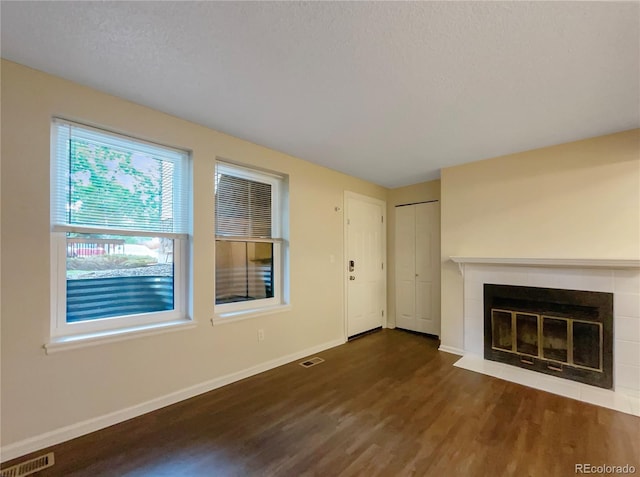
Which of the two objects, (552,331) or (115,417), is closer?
(115,417)

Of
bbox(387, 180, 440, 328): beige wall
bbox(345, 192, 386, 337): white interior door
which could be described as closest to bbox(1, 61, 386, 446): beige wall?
bbox(345, 192, 386, 337): white interior door

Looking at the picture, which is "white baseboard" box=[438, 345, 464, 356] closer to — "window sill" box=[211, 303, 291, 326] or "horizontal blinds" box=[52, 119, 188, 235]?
"window sill" box=[211, 303, 291, 326]

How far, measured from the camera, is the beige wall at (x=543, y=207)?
2648 millimetres

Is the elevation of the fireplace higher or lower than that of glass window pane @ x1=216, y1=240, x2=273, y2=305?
lower

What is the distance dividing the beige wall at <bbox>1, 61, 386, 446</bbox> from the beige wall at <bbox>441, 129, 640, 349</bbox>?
2194 millimetres

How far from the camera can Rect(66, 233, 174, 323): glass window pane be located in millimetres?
2059

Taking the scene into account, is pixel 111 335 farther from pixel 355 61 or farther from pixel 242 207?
pixel 355 61

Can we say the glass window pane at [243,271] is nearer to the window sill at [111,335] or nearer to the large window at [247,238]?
the large window at [247,238]

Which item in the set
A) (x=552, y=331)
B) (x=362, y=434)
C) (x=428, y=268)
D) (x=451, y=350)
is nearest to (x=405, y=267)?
(x=428, y=268)

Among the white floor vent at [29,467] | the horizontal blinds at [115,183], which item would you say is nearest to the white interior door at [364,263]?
the horizontal blinds at [115,183]

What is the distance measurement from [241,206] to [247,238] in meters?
0.35

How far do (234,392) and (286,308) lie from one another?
99cm

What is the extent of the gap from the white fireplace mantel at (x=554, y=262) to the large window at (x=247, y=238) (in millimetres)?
2221

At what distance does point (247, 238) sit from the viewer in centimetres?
307
